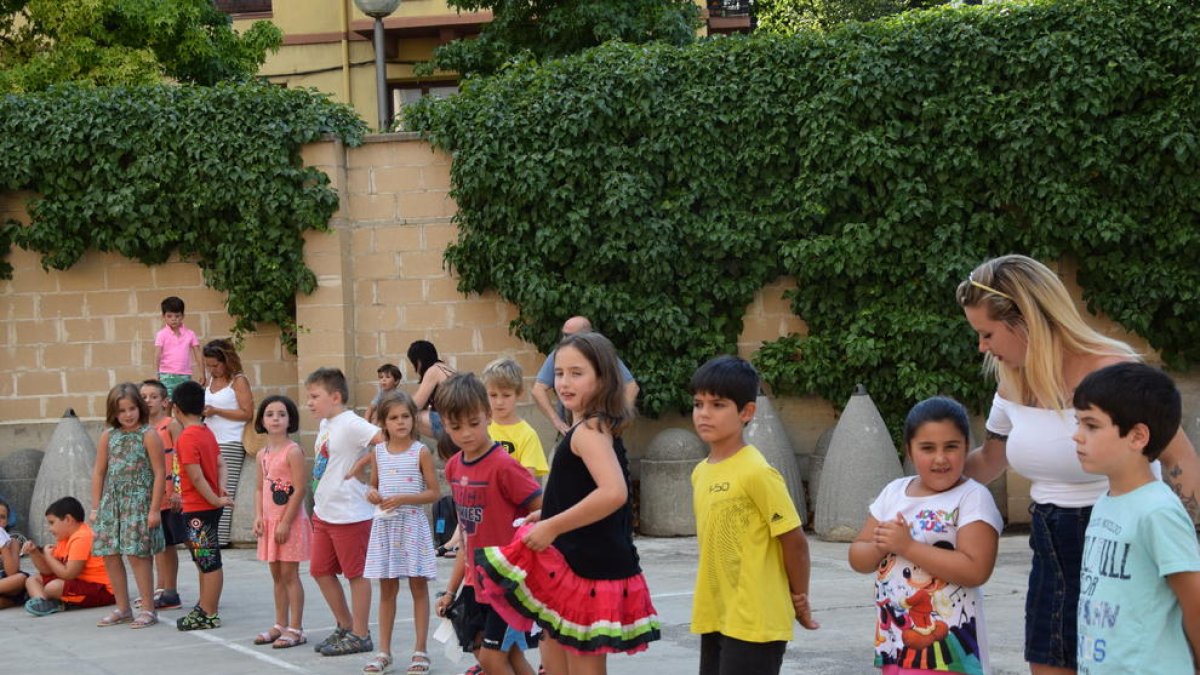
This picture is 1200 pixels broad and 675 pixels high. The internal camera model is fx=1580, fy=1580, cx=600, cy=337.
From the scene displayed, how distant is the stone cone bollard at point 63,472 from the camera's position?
1289 centimetres

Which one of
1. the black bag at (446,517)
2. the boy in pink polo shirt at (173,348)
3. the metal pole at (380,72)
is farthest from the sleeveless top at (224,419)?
the metal pole at (380,72)

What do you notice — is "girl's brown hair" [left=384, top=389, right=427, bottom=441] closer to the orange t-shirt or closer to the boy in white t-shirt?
the boy in white t-shirt

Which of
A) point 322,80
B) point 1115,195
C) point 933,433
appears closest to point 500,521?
point 933,433

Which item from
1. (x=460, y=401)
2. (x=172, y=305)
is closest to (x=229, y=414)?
(x=172, y=305)

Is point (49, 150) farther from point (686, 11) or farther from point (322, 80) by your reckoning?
point (322, 80)

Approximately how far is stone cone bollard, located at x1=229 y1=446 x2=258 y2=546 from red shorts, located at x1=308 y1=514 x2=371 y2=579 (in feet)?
15.3

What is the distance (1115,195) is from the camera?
12.8 m

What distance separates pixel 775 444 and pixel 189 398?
499 cm

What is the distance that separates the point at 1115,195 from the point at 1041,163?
67 centimetres

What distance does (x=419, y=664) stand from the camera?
7.69 metres

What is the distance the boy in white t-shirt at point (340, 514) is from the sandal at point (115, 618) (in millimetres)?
1997

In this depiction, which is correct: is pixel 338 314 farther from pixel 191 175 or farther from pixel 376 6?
pixel 376 6

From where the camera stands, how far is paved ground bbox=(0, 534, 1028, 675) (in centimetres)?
777

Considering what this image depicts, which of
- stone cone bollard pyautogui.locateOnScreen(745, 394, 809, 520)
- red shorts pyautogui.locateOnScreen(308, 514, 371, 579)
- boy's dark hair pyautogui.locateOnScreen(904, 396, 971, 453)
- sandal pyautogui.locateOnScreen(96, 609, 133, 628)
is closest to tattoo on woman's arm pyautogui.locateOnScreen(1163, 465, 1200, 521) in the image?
boy's dark hair pyautogui.locateOnScreen(904, 396, 971, 453)
